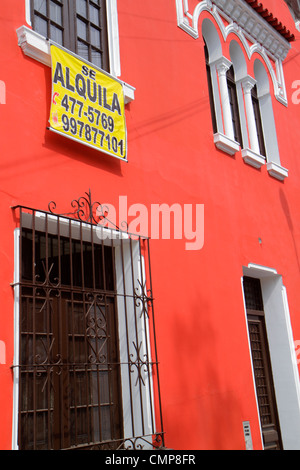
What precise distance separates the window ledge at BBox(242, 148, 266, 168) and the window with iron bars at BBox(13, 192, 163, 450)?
9.93 ft

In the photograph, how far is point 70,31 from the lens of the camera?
5656mm

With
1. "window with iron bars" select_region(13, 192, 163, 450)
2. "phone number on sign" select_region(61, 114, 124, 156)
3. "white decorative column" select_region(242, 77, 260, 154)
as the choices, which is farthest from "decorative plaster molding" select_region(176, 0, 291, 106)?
"window with iron bars" select_region(13, 192, 163, 450)

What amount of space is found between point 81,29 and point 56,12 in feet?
1.20

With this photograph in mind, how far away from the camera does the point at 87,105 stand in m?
5.35

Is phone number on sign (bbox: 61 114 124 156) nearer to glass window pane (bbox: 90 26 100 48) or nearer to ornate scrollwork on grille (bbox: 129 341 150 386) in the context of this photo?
glass window pane (bbox: 90 26 100 48)

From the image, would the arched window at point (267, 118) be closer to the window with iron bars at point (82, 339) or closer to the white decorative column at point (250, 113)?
the white decorative column at point (250, 113)

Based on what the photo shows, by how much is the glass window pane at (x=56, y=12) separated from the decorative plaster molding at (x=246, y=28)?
2179 mm

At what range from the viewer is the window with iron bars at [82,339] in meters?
4.43

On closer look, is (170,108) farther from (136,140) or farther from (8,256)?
(8,256)

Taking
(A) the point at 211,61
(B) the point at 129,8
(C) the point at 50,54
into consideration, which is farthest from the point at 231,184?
(C) the point at 50,54

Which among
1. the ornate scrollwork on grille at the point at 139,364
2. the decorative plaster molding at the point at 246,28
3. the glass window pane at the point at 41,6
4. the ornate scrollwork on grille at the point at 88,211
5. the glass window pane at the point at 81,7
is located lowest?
the ornate scrollwork on grille at the point at 139,364

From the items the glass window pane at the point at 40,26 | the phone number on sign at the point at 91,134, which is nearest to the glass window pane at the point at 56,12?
the glass window pane at the point at 40,26

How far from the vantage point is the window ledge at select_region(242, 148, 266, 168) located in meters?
8.03
